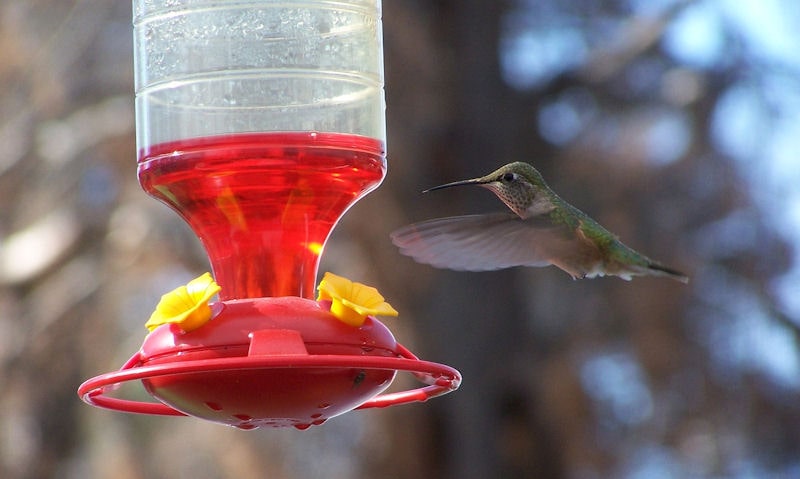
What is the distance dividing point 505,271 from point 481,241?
19.9 ft

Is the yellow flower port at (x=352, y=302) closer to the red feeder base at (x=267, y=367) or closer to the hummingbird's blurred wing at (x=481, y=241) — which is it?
the red feeder base at (x=267, y=367)

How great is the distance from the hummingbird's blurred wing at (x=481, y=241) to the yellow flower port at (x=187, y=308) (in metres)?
0.79

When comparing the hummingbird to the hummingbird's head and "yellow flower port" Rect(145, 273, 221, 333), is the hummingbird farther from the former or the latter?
"yellow flower port" Rect(145, 273, 221, 333)

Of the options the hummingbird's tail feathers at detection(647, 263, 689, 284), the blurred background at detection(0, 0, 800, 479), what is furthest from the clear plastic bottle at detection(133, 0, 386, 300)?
the blurred background at detection(0, 0, 800, 479)

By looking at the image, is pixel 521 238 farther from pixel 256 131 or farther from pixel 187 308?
pixel 187 308

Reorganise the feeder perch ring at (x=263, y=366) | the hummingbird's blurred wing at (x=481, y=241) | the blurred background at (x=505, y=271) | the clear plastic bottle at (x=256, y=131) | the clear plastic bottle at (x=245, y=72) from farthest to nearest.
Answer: the blurred background at (x=505, y=271) < the hummingbird's blurred wing at (x=481, y=241) < the clear plastic bottle at (x=245, y=72) < the clear plastic bottle at (x=256, y=131) < the feeder perch ring at (x=263, y=366)

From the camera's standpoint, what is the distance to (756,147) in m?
10.0

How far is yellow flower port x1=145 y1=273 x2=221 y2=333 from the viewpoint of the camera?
3369 millimetres

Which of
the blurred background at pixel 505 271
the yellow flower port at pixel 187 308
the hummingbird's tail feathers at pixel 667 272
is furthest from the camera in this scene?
the blurred background at pixel 505 271

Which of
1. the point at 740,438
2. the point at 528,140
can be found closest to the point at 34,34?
the point at 528,140

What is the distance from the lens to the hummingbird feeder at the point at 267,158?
3492 mm

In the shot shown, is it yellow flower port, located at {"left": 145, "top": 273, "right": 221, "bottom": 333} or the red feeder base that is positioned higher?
yellow flower port, located at {"left": 145, "top": 273, "right": 221, "bottom": 333}

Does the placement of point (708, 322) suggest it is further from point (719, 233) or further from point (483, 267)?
point (483, 267)

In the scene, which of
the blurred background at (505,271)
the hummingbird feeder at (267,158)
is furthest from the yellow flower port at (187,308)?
the blurred background at (505,271)
